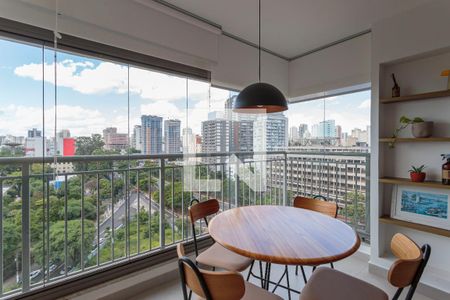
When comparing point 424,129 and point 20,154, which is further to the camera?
point 424,129

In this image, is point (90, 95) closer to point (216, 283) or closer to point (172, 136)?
point (172, 136)

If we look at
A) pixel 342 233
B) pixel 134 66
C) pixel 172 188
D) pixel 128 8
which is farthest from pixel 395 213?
pixel 128 8

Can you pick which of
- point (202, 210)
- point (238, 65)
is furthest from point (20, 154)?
point (238, 65)

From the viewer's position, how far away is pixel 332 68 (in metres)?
3.19

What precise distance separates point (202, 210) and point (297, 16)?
2.24 meters

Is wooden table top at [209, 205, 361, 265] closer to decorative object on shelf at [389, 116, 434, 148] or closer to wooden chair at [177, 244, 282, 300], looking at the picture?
wooden chair at [177, 244, 282, 300]

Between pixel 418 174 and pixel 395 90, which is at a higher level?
pixel 395 90

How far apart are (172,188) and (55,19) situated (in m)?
1.82

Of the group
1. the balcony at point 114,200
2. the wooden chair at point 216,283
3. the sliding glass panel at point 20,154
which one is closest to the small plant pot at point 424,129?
the balcony at point 114,200

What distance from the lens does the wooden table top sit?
4.07ft

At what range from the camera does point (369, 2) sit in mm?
2238

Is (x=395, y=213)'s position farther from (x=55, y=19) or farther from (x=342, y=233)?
(x=55, y=19)

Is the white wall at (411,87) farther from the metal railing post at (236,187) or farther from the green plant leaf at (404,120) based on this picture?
the metal railing post at (236,187)

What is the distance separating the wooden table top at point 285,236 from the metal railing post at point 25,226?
1416 millimetres
